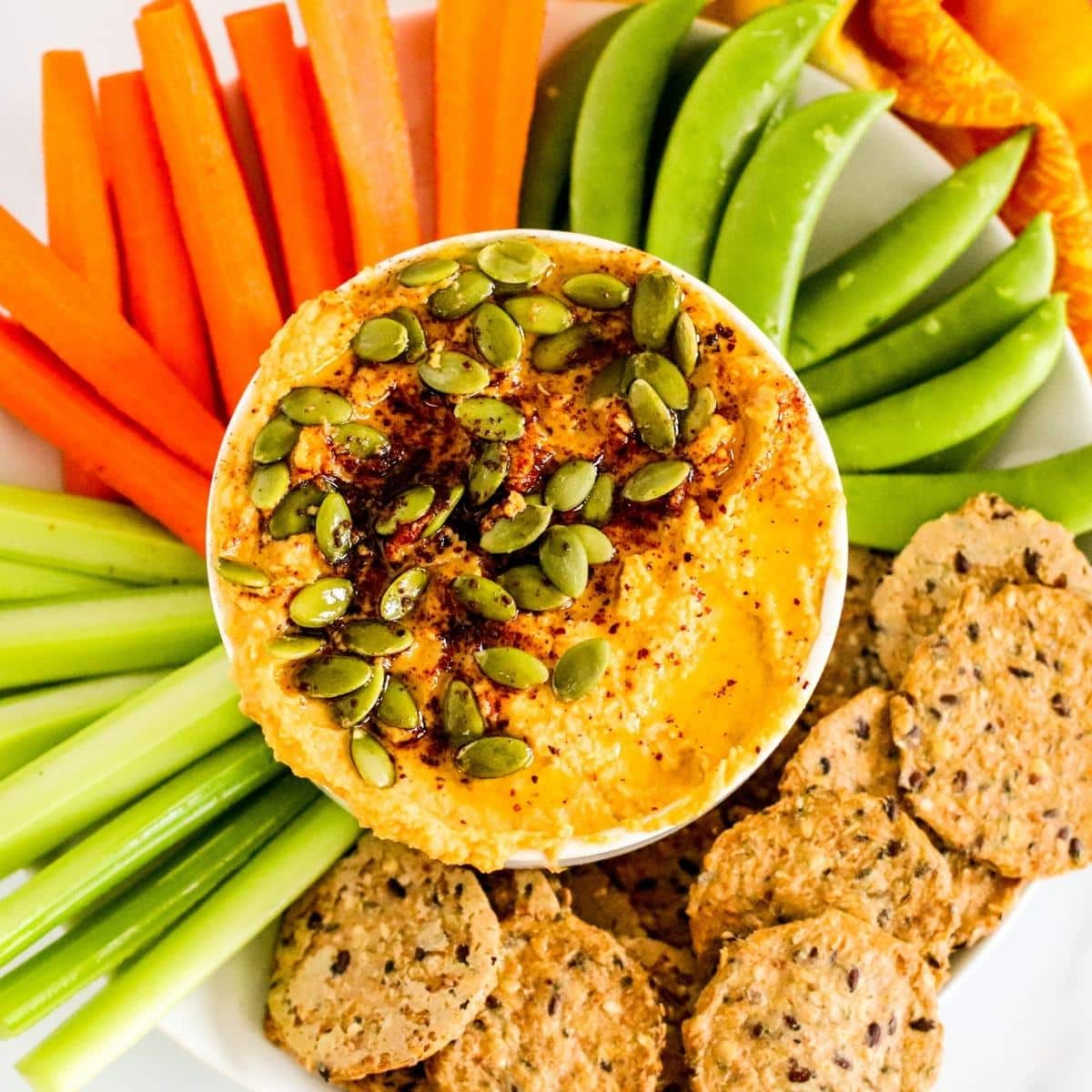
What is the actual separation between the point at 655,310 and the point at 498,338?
24cm

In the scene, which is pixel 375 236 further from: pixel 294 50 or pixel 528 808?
pixel 528 808

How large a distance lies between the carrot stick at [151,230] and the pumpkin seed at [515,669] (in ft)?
3.12

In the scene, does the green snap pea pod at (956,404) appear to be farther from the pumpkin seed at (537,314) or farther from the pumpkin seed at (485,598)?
the pumpkin seed at (485,598)

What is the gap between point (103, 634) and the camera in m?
2.08

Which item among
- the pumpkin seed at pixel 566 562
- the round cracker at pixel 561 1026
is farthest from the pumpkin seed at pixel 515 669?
the round cracker at pixel 561 1026

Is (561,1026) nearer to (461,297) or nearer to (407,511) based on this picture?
(407,511)

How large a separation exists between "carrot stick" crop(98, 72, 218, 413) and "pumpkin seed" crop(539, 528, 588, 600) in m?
0.93

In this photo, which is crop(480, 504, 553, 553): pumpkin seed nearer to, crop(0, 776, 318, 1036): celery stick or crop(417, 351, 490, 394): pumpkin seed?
crop(417, 351, 490, 394): pumpkin seed

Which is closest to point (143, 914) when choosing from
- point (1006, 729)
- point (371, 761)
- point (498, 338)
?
point (371, 761)

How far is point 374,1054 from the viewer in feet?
6.42

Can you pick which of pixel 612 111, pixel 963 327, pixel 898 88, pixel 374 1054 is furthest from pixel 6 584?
pixel 898 88

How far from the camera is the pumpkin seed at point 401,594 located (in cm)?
172

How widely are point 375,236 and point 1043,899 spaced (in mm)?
2051

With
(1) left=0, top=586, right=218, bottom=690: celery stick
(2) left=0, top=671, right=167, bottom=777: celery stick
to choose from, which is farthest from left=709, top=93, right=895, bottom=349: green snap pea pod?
(2) left=0, top=671, right=167, bottom=777: celery stick
